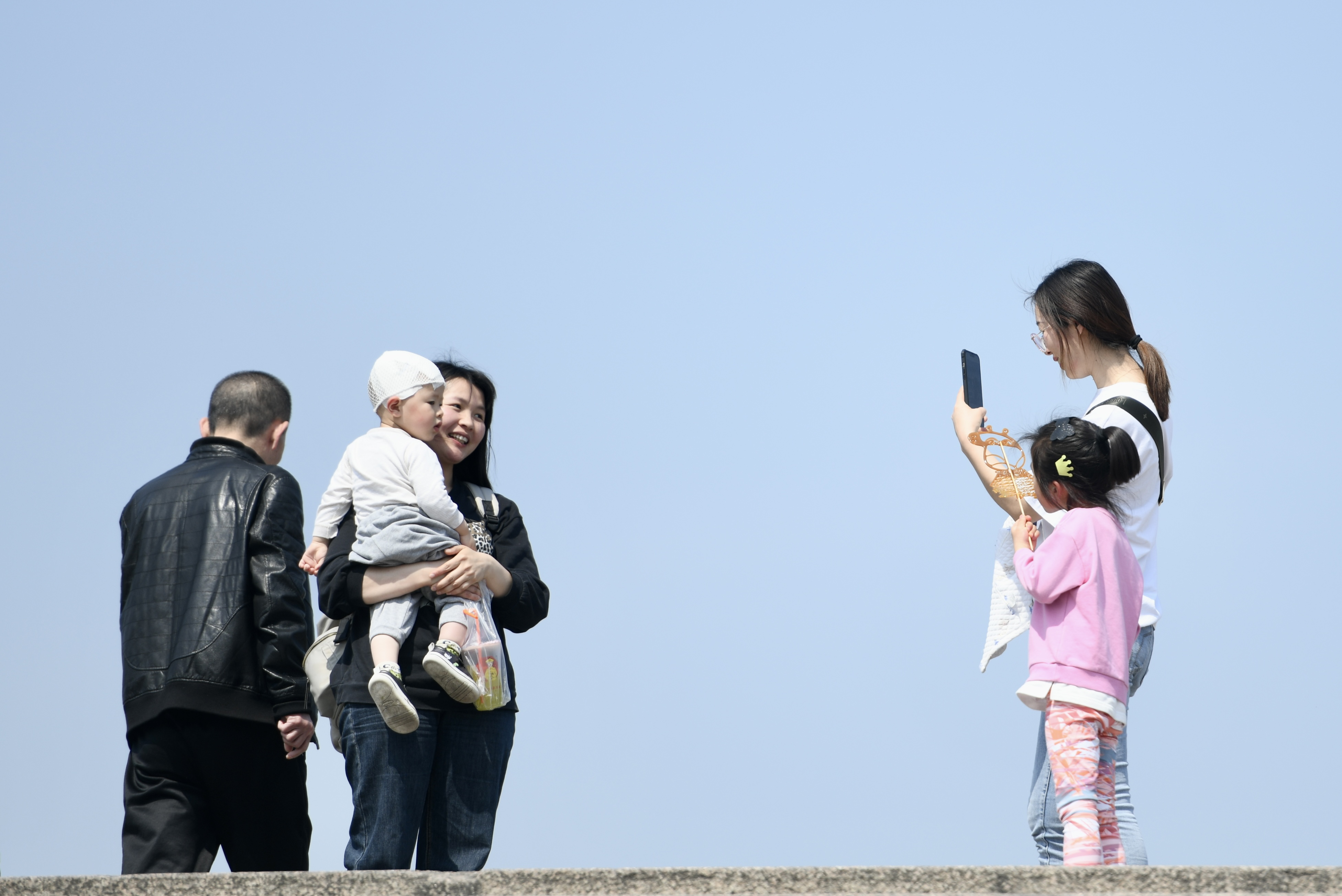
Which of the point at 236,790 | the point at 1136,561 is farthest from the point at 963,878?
the point at 236,790

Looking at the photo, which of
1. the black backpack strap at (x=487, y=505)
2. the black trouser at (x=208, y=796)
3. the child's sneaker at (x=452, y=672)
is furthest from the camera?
the black backpack strap at (x=487, y=505)

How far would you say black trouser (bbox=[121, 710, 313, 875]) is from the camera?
181 inches

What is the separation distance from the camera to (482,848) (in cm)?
435

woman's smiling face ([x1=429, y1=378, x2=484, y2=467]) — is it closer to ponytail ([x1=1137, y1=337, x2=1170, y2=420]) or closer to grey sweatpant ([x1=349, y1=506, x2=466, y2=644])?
grey sweatpant ([x1=349, y1=506, x2=466, y2=644])

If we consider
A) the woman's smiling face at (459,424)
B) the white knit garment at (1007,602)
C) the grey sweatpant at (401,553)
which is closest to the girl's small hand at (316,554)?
the grey sweatpant at (401,553)

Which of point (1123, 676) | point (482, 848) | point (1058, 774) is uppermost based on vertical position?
point (1123, 676)

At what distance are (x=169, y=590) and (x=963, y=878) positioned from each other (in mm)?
2917

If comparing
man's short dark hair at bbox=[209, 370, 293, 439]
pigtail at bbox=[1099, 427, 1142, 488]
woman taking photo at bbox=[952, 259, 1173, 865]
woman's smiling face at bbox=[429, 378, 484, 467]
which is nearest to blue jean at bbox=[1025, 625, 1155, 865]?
woman taking photo at bbox=[952, 259, 1173, 865]

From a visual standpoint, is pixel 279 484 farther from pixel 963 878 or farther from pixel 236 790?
pixel 963 878

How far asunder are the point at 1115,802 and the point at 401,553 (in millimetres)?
2303

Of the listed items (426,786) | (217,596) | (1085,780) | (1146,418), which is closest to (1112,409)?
(1146,418)

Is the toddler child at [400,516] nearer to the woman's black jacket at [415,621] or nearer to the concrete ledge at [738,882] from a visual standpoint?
the woman's black jacket at [415,621]

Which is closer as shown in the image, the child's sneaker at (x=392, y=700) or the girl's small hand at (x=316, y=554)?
the child's sneaker at (x=392, y=700)

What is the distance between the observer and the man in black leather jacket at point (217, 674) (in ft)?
15.2
